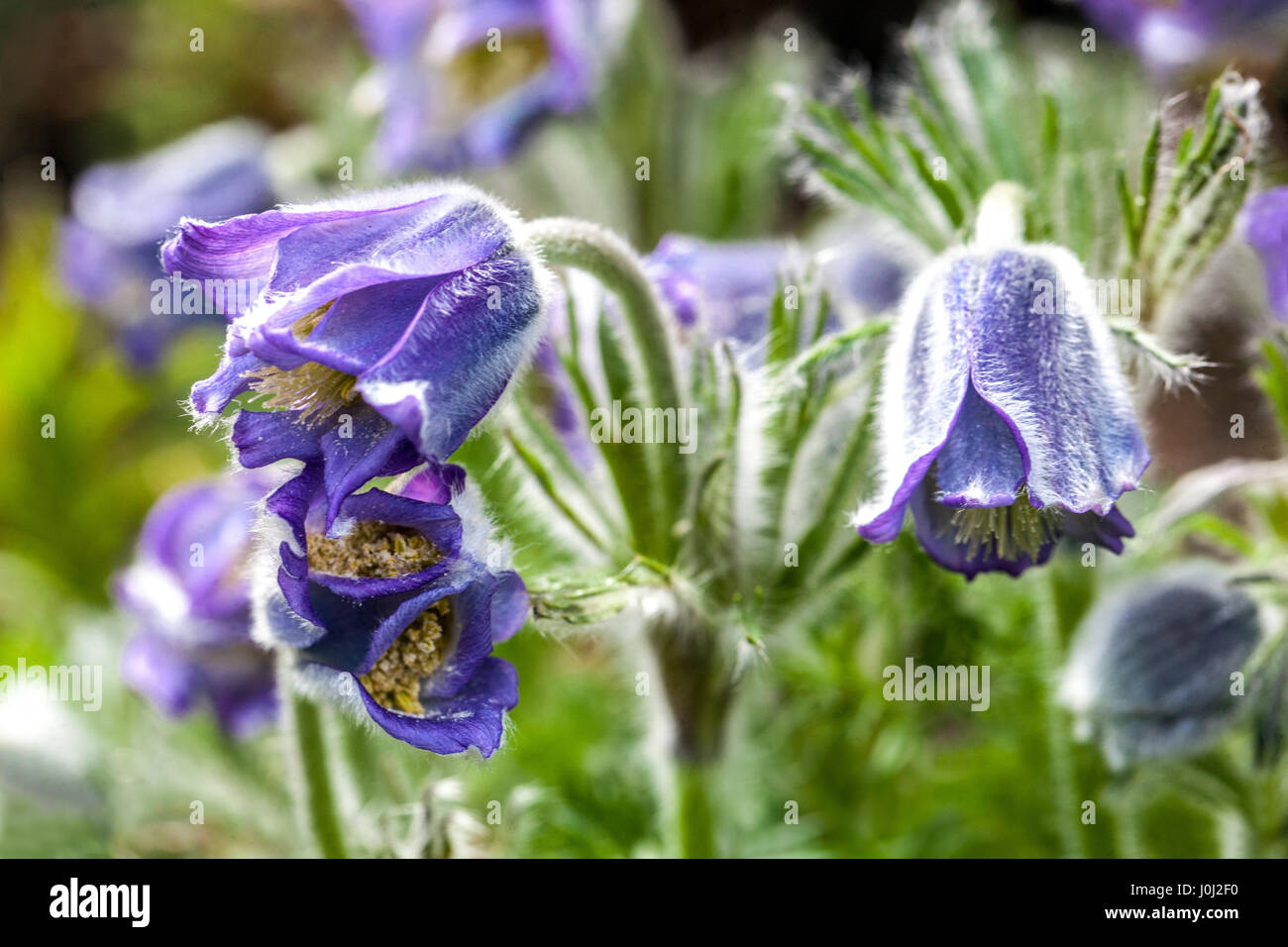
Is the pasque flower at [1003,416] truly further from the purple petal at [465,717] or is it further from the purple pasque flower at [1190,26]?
the purple pasque flower at [1190,26]

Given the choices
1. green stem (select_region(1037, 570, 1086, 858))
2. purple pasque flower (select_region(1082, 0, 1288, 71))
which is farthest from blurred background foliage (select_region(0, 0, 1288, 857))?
purple pasque flower (select_region(1082, 0, 1288, 71))

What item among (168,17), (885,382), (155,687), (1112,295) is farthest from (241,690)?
(168,17)
